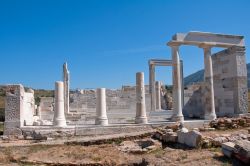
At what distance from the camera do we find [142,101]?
59.7ft

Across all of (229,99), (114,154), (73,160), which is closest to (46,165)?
(73,160)

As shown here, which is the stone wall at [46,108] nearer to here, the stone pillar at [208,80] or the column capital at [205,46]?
the stone pillar at [208,80]

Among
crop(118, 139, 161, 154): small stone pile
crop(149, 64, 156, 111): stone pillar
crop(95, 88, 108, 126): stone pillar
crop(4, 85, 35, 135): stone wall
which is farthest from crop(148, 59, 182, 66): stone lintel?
crop(118, 139, 161, 154): small stone pile

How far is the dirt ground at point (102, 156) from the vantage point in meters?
9.42

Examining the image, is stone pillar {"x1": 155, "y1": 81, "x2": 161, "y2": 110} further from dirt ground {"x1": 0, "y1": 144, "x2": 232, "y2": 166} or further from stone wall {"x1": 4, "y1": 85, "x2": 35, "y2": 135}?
dirt ground {"x1": 0, "y1": 144, "x2": 232, "y2": 166}

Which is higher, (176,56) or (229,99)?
(176,56)

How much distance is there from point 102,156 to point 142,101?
25.2ft

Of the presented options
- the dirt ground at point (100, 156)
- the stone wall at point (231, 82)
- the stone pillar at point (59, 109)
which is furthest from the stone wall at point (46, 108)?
the stone wall at point (231, 82)

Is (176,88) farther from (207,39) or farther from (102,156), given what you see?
(102,156)

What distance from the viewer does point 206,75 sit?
20.1 metres

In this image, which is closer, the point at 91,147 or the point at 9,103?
the point at 91,147

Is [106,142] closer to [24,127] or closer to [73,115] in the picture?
[24,127]

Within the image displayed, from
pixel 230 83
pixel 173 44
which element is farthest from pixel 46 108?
pixel 230 83

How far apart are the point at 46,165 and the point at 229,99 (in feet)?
49.3
